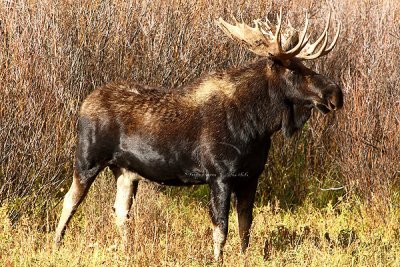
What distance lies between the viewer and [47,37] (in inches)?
302

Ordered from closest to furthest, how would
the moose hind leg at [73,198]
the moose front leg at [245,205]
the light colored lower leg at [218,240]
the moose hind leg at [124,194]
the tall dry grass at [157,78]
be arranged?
the light colored lower leg at [218,240]
the moose front leg at [245,205]
the moose hind leg at [73,198]
the moose hind leg at [124,194]
the tall dry grass at [157,78]

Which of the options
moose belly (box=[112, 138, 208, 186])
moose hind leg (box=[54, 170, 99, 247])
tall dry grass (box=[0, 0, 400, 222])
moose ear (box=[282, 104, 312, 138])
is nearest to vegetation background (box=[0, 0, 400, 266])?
tall dry grass (box=[0, 0, 400, 222])

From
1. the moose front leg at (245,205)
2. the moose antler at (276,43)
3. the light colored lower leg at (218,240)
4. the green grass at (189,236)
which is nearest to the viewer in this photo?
the green grass at (189,236)

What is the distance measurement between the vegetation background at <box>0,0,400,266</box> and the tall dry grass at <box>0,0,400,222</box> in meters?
0.01

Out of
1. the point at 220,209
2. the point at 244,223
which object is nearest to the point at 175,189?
the point at 244,223

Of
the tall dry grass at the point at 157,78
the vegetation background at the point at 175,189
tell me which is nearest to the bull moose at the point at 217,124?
the vegetation background at the point at 175,189

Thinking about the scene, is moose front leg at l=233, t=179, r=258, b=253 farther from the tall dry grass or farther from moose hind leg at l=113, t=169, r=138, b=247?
the tall dry grass

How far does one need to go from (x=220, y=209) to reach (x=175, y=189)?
81.9 inches

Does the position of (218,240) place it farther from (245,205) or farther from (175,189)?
(175,189)

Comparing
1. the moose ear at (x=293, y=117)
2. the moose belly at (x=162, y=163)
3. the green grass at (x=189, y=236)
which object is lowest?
the green grass at (x=189, y=236)

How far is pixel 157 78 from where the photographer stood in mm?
8359

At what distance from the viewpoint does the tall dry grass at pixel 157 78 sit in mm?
7378

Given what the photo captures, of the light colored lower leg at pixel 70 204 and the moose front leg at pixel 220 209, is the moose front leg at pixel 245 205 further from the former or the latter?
the light colored lower leg at pixel 70 204

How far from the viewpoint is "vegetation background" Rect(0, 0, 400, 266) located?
21.5 feet
